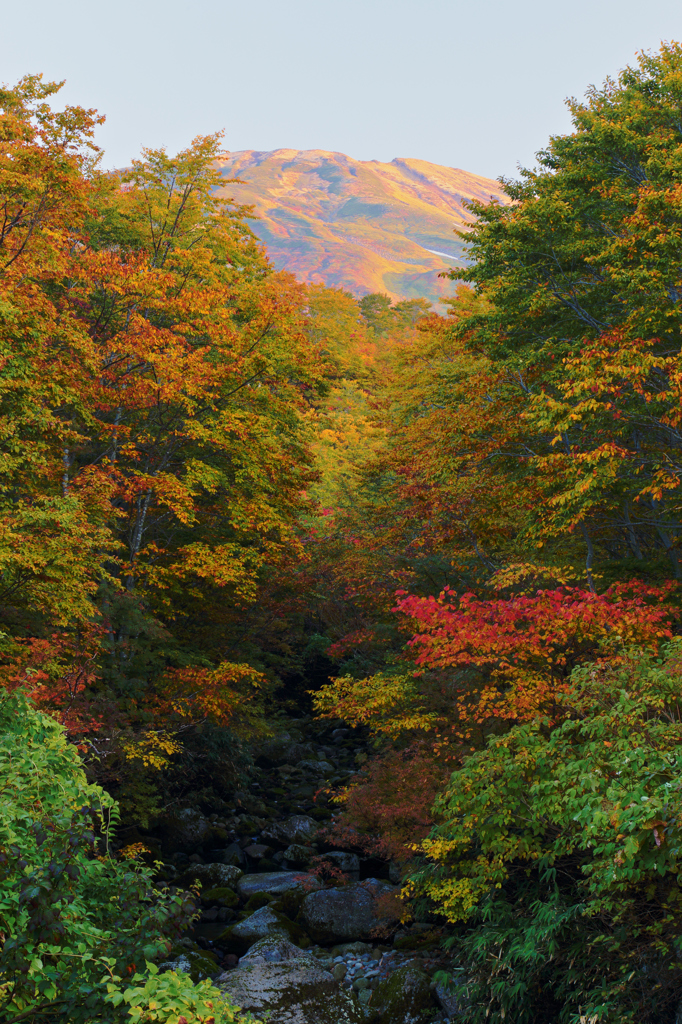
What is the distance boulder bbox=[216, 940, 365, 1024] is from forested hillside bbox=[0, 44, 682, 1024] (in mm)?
59

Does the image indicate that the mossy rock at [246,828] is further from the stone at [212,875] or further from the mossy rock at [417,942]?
the mossy rock at [417,942]

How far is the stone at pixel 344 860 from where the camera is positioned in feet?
54.6

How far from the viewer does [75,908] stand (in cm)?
528

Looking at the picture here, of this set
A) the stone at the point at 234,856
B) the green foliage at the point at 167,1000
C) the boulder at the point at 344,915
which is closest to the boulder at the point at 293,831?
the stone at the point at 234,856

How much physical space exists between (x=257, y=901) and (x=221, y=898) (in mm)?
840

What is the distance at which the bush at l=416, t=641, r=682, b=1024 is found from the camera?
6836mm

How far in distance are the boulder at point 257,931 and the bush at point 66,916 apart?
8.13 metres

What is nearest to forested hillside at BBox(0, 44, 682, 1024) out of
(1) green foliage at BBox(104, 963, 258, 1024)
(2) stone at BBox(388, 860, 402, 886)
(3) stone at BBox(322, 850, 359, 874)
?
(1) green foliage at BBox(104, 963, 258, 1024)

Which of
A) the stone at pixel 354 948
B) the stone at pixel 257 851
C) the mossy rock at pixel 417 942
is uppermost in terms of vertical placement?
the mossy rock at pixel 417 942

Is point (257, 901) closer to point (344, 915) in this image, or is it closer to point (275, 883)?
point (275, 883)

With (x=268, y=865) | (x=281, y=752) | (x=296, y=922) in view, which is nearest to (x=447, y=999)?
(x=296, y=922)

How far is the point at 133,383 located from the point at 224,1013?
45.8 feet

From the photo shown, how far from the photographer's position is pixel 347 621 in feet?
74.1

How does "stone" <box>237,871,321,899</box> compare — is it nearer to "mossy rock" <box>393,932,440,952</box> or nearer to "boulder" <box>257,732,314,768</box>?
"mossy rock" <box>393,932,440,952</box>
